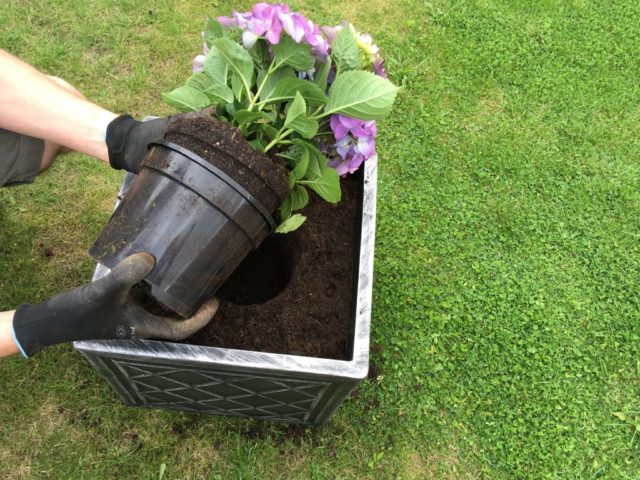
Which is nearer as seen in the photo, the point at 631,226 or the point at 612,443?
the point at 612,443

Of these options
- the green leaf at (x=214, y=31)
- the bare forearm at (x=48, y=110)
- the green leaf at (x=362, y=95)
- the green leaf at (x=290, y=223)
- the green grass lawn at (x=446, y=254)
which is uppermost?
the green leaf at (x=362, y=95)

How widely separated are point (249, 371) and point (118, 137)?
0.75 metres

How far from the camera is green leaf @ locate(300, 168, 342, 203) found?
1.32m

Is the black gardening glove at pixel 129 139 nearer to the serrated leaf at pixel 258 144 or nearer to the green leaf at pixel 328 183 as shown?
the serrated leaf at pixel 258 144

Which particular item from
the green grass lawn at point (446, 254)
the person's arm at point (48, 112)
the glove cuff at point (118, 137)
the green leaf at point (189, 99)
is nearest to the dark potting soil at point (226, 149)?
the green leaf at point (189, 99)

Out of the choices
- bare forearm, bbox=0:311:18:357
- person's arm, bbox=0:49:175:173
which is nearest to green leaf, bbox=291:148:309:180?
person's arm, bbox=0:49:175:173

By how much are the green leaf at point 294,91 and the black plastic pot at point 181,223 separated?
247mm

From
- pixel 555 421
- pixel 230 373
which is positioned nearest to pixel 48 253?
pixel 230 373

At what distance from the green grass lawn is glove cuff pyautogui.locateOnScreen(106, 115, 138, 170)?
3.14ft

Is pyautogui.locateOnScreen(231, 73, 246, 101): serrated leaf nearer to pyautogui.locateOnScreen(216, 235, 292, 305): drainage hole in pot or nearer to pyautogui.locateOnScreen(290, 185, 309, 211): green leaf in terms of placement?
pyautogui.locateOnScreen(290, 185, 309, 211): green leaf

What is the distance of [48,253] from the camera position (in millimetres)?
2367

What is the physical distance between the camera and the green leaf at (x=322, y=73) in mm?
1324

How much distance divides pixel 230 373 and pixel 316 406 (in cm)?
42

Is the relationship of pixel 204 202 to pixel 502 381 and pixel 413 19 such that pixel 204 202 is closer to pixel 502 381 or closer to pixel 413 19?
pixel 502 381
